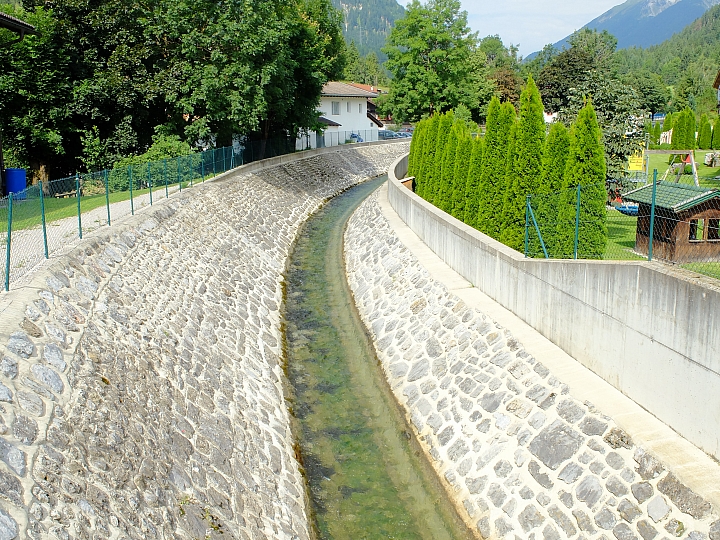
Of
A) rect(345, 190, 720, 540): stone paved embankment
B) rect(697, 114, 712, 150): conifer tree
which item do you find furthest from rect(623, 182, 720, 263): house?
rect(697, 114, 712, 150): conifer tree

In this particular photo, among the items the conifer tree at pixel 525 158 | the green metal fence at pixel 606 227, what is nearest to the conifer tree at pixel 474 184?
the conifer tree at pixel 525 158

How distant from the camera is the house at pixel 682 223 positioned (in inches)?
446

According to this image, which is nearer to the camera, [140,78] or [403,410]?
[403,410]

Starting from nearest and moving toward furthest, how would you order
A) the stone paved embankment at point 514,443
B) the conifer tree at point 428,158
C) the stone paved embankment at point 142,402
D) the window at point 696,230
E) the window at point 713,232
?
the stone paved embankment at point 142,402 → the stone paved embankment at point 514,443 → the window at point 696,230 → the window at point 713,232 → the conifer tree at point 428,158

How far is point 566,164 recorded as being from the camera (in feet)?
49.0

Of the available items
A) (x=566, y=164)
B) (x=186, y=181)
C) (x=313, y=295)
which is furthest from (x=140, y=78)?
(x=566, y=164)

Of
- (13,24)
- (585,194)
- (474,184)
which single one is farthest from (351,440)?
(13,24)

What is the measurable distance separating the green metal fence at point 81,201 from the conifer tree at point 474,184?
971cm

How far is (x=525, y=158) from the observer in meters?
16.7

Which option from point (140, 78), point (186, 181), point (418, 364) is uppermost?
point (140, 78)

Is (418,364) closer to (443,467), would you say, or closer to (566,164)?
(443,467)

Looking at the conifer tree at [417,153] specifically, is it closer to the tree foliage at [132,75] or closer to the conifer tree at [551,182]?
the tree foliage at [132,75]

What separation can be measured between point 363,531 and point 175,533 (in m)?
3.05

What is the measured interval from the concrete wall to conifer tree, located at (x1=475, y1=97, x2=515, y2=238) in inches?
144
